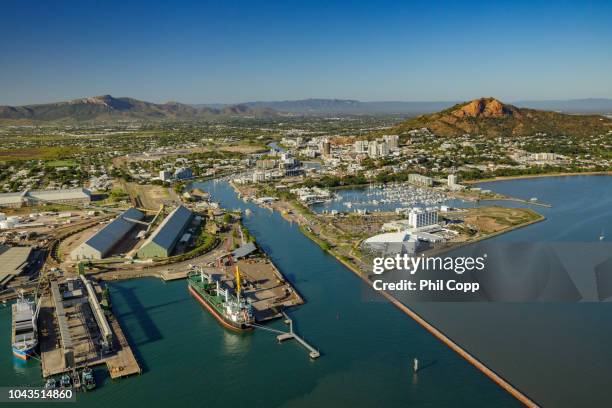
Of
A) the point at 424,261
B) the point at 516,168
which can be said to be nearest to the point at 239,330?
the point at 424,261

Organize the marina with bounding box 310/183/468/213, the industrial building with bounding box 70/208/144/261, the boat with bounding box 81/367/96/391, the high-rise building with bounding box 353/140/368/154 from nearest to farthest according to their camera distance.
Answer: the boat with bounding box 81/367/96/391 → the industrial building with bounding box 70/208/144/261 → the marina with bounding box 310/183/468/213 → the high-rise building with bounding box 353/140/368/154

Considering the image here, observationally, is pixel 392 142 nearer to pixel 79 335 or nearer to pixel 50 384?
pixel 79 335

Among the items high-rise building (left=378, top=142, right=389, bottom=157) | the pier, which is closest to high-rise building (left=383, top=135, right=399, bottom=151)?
high-rise building (left=378, top=142, right=389, bottom=157)

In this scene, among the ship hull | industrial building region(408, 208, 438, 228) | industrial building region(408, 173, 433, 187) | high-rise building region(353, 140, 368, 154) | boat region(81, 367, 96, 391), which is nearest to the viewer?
boat region(81, 367, 96, 391)

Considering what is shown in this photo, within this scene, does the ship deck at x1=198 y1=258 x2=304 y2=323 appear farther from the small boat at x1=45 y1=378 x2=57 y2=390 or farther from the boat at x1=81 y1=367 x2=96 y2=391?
the small boat at x1=45 y1=378 x2=57 y2=390

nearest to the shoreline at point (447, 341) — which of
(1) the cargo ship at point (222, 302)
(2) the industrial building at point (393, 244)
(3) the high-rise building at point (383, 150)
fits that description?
(2) the industrial building at point (393, 244)

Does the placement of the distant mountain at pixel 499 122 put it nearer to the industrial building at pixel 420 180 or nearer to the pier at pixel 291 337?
the industrial building at pixel 420 180

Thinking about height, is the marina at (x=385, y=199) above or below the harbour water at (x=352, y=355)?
above

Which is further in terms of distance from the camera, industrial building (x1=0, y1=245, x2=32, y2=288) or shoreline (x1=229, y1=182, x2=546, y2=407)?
industrial building (x1=0, y1=245, x2=32, y2=288)
